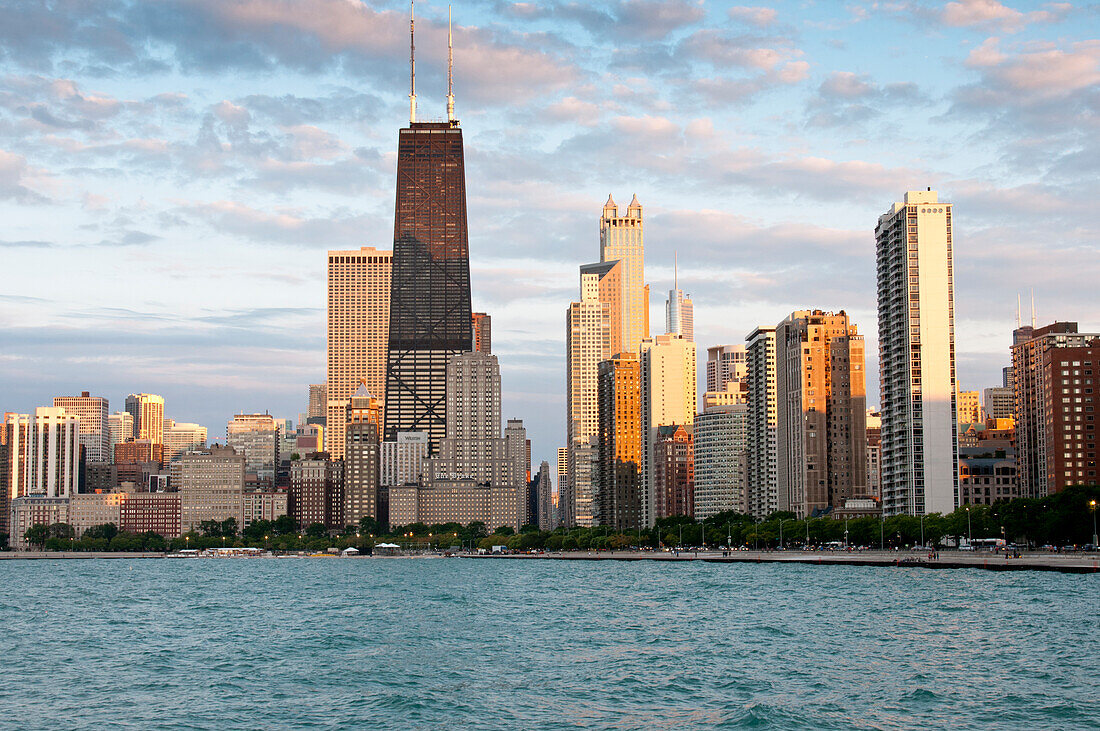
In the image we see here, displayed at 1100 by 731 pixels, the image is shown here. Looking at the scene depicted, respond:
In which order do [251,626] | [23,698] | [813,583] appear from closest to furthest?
[23,698]
[251,626]
[813,583]

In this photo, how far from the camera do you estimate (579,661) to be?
250 feet

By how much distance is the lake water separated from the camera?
58469 millimetres

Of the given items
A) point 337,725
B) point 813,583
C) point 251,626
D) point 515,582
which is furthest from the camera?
point 515,582

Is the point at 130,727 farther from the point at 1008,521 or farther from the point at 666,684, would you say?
the point at 1008,521

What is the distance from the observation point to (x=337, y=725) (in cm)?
5653

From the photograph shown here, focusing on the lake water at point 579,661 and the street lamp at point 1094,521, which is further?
the street lamp at point 1094,521

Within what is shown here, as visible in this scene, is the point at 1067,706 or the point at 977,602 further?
the point at 977,602

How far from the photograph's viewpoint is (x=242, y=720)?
5800cm

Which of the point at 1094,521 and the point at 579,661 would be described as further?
the point at 1094,521

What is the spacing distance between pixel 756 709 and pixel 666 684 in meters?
8.90

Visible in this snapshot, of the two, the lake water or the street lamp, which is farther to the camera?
the street lamp

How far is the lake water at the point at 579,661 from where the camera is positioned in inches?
2302

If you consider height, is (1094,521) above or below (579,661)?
above

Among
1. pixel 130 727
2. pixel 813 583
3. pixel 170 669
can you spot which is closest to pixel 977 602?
pixel 813 583
